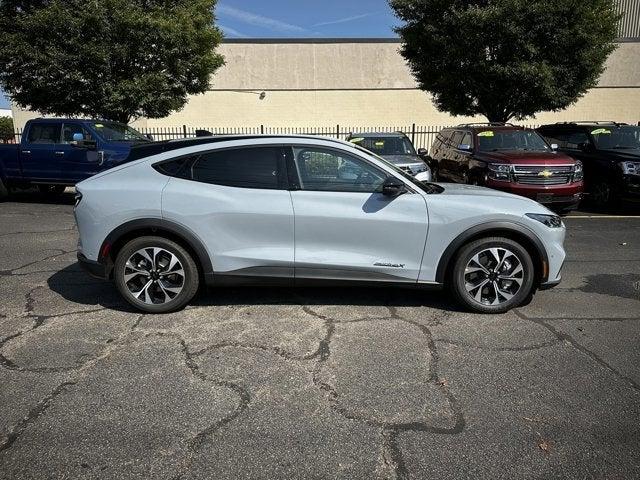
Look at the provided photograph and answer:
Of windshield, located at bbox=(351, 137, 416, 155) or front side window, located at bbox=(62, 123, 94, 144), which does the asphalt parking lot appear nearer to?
front side window, located at bbox=(62, 123, 94, 144)

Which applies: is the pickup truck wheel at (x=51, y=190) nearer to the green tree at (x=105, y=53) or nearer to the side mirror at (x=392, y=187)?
the green tree at (x=105, y=53)

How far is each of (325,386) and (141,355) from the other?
1.43m

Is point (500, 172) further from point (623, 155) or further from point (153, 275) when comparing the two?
point (153, 275)

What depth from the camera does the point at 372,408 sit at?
2.94 m

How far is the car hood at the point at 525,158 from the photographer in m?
8.66

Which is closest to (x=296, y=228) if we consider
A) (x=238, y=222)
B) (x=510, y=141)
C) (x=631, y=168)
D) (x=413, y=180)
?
(x=238, y=222)

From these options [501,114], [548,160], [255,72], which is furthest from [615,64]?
[548,160]

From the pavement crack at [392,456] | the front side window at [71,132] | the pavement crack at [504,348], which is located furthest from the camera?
the front side window at [71,132]

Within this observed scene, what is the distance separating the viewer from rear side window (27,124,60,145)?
34.8 ft

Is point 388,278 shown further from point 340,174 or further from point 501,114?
point 501,114

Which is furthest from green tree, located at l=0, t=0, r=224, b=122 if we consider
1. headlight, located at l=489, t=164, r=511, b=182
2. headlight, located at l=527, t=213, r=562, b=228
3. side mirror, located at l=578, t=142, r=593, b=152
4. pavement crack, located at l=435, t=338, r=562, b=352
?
pavement crack, located at l=435, t=338, r=562, b=352

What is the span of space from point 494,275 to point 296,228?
1.82 m

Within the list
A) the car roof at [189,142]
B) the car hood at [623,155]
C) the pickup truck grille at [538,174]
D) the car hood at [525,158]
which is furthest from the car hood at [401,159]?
the car roof at [189,142]

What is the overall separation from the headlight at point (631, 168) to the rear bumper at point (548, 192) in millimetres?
1351
